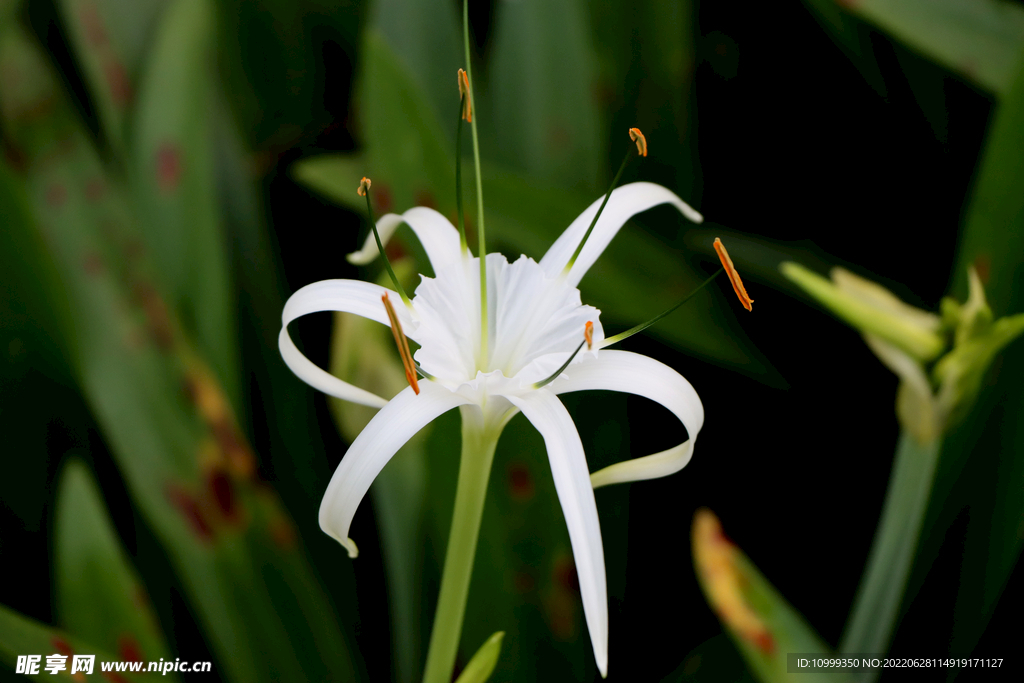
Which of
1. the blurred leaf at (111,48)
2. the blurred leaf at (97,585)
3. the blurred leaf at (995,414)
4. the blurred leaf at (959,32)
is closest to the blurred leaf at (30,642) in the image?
the blurred leaf at (97,585)

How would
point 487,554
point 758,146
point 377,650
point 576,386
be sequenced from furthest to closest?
point 758,146, point 377,650, point 487,554, point 576,386

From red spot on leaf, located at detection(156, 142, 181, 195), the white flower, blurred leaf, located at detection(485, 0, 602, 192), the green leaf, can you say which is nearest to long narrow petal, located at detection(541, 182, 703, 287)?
the white flower

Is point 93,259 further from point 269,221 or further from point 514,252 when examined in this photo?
point 514,252

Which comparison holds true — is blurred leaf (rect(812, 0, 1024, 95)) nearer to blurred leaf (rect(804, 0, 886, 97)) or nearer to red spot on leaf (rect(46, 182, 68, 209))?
blurred leaf (rect(804, 0, 886, 97))

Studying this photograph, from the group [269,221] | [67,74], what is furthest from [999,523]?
[67,74]

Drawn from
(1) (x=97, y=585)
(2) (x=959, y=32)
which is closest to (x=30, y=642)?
(1) (x=97, y=585)

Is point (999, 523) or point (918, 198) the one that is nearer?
point (999, 523)
